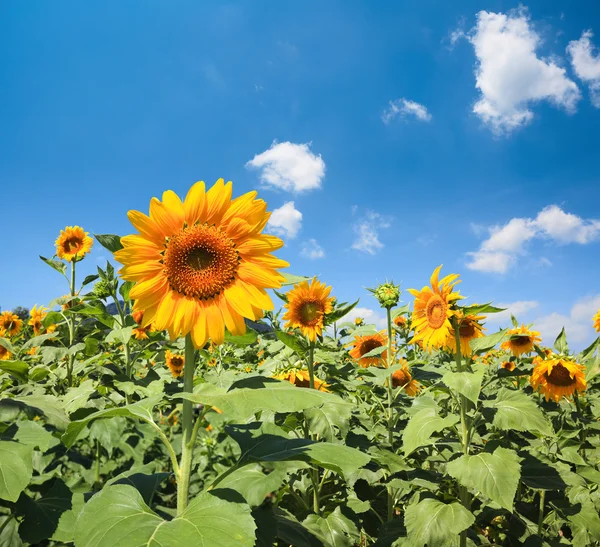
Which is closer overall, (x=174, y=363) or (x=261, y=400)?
(x=261, y=400)

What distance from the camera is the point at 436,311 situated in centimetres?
312

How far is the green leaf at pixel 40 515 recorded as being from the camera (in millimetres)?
2027

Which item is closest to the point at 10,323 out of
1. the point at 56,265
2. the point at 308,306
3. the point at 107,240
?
the point at 56,265

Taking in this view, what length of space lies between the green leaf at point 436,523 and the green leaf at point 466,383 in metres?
0.65

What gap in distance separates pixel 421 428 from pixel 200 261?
1507 millimetres

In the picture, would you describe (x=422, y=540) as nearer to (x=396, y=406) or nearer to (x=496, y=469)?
(x=496, y=469)

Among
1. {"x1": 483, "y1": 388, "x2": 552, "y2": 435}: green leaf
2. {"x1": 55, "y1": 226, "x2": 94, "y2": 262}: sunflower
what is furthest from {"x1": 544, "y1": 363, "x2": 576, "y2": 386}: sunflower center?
{"x1": 55, "y1": 226, "x2": 94, "y2": 262}: sunflower

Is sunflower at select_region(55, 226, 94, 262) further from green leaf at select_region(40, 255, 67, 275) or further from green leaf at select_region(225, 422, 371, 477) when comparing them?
green leaf at select_region(225, 422, 371, 477)

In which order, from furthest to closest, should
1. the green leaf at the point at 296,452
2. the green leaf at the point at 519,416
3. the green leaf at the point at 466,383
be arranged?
the green leaf at the point at 519,416, the green leaf at the point at 466,383, the green leaf at the point at 296,452

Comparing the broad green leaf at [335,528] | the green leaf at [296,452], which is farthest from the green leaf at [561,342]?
the green leaf at [296,452]

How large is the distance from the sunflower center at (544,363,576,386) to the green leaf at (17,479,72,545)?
394 centimetres

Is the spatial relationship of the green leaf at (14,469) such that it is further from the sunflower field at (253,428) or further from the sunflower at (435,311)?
the sunflower at (435,311)

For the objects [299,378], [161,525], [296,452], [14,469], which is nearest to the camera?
[161,525]

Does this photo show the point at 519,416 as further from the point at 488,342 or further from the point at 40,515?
the point at 40,515
